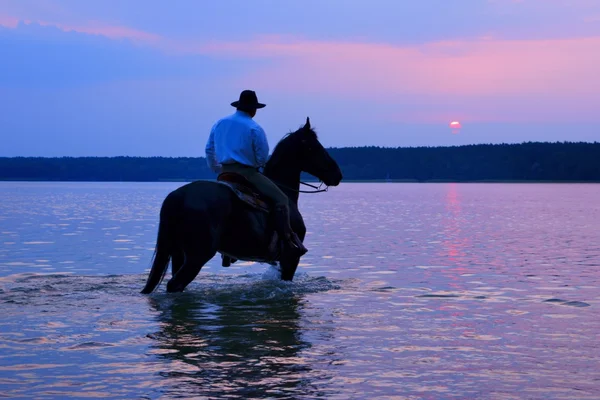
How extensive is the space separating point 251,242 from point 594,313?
4.69 m

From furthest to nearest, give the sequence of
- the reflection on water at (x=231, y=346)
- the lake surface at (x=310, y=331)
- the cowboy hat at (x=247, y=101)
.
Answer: the cowboy hat at (x=247, y=101) → the lake surface at (x=310, y=331) → the reflection on water at (x=231, y=346)

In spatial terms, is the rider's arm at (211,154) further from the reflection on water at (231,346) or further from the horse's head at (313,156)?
the reflection on water at (231,346)

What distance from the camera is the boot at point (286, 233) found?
40.1ft

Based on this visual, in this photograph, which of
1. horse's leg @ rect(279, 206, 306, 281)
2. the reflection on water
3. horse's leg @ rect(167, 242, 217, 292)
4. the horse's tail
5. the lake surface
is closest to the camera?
the reflection on water

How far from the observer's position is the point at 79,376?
279 inches

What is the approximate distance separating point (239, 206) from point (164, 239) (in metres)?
1.12

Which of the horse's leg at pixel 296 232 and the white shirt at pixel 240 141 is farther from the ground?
the white shirt at pixel 240 141

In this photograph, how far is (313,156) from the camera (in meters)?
13.4

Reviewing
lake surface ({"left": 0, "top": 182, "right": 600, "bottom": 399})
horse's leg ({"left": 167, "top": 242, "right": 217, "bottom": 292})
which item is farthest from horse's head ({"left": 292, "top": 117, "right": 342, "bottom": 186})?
horse's leg ({"left": 167, "top": 242, "right": 217, "bottom": 292})

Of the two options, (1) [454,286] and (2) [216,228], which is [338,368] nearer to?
(2) [216,228]

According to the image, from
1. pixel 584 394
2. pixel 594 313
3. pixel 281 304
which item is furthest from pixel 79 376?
pixel 594 313

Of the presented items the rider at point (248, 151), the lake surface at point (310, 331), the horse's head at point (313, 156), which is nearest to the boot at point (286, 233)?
the rider at point (248, 151)

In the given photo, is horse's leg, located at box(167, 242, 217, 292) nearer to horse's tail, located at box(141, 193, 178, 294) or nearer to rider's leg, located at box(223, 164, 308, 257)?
horse's tail, located at box(141, 193, 178, 294)

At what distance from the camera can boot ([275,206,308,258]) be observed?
1221 centimetres
